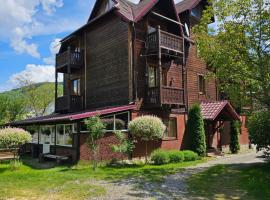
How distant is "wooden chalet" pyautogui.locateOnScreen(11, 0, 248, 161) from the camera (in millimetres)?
19297

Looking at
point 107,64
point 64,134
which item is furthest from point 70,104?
point 107,64

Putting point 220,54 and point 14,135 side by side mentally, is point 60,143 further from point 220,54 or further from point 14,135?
point 220,54

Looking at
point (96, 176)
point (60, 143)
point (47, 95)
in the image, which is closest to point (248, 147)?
point (60, 143)

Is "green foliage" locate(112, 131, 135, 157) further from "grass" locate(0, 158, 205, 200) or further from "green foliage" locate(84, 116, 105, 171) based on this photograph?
"green foliage" locate(84, 116, 105, 171)

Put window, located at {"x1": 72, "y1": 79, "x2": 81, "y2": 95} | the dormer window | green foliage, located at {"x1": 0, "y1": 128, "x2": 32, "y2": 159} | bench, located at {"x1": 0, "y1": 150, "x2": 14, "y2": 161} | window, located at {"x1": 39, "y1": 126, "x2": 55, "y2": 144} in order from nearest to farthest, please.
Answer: green foliage, located at {"x1": 0, "y1": 128, "x2": 32, "y2": 159} < bench, located at {"x1": 0, "y1": 150, "x2": 14, "y2": 161} < window, located at {"x1": 39, "y1": 126, "x2": 55, "y2": 144} < window, located at {"x1": 72, "y1": 79, "x2": 81, "y2": 95} < the dormer window

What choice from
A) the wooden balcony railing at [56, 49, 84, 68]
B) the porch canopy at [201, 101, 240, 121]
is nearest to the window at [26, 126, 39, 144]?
the wooden balcony railing at [56, 49, 84, 68]

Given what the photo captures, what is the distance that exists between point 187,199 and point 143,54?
12.6 m

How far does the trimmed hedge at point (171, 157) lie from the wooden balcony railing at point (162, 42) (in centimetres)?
683

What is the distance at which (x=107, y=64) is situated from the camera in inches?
861

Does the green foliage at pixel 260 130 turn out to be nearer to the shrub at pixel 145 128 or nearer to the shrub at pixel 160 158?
the shrub at pixel 160 158

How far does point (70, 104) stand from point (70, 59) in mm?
3570

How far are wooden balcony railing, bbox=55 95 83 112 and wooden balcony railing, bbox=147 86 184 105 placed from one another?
643 centimetres

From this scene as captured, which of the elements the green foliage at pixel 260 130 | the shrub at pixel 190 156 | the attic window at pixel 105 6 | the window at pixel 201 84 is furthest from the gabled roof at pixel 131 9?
the green foliage at pixel 260 130

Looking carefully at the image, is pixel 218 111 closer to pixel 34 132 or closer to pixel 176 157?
pixel 176 157
